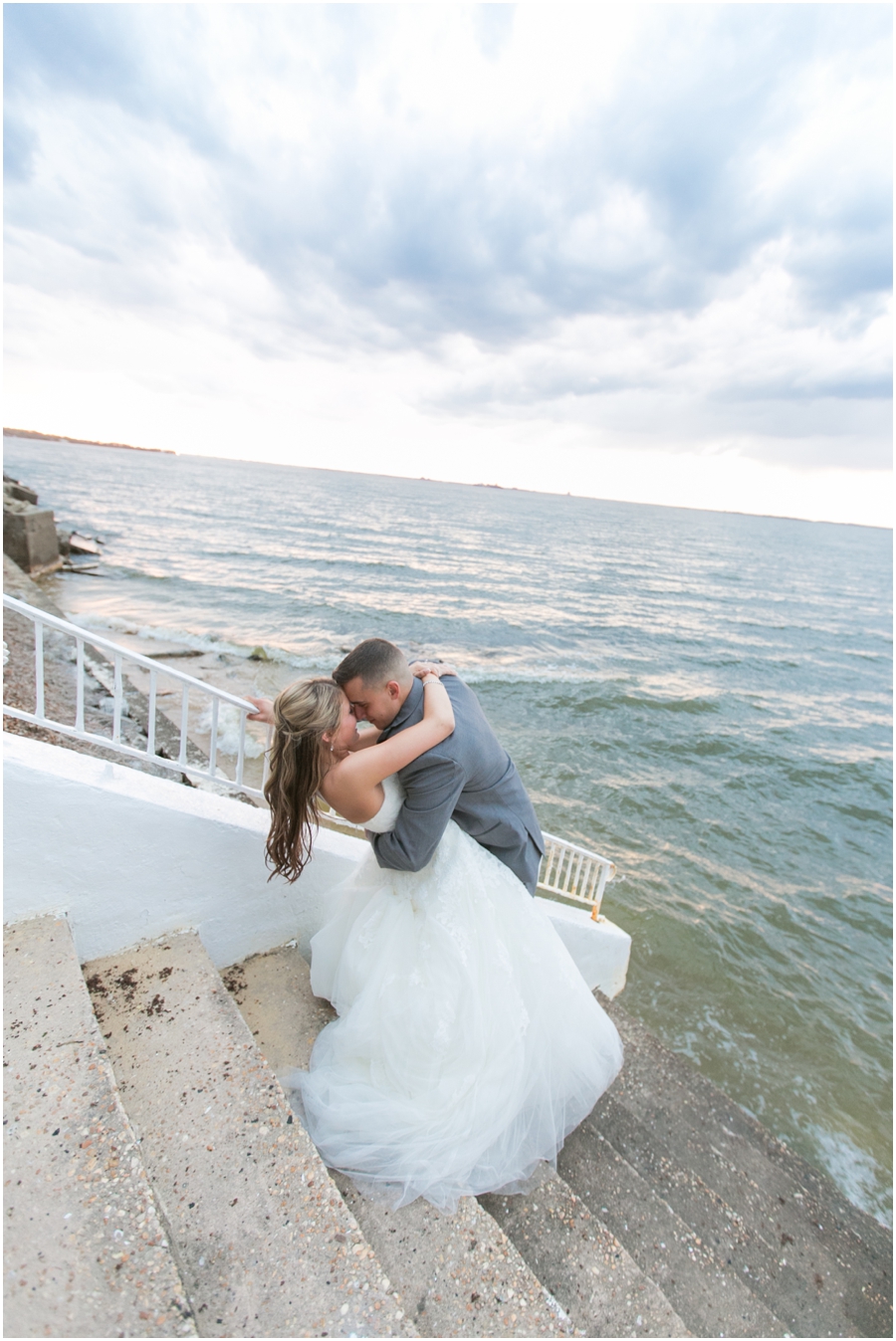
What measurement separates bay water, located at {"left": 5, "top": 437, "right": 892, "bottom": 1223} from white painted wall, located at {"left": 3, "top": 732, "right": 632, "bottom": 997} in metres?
4.30

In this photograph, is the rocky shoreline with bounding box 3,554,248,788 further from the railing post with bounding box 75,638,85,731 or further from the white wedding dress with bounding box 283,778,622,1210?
the white wedding dress with bounding box 283,778,622,1210

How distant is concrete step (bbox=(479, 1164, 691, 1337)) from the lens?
2107 millimetres

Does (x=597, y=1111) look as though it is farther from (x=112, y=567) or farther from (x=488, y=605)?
(x=112, y=567)

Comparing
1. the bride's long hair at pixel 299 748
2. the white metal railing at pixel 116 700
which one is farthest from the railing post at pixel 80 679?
the bride's long hair at pixel 299 748

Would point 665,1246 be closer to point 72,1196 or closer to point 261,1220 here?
point 261,1220

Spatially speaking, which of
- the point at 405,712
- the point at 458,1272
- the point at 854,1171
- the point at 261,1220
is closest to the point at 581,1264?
the point at 458,1272

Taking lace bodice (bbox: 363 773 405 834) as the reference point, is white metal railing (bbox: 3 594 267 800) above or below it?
above

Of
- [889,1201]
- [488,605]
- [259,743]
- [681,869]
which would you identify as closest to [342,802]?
[889,1201]

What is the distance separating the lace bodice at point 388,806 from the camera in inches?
94.5

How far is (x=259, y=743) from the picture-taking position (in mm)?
10070

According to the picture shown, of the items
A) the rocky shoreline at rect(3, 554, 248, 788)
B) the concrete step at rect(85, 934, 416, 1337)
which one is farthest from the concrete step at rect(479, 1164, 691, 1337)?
the rocky shoreline at rect(3, 554, 248, 788)

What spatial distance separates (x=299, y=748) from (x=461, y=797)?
83 cm

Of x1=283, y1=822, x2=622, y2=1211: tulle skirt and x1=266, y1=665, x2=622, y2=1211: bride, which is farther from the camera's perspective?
x1=283, y1=822, x2=622, y2=1211: tulle skirt

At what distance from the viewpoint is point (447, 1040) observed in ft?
8.19
